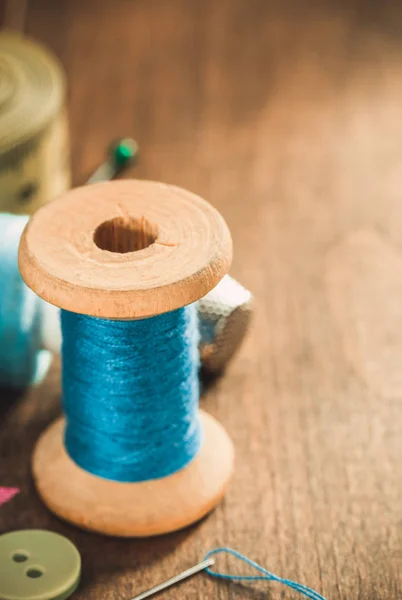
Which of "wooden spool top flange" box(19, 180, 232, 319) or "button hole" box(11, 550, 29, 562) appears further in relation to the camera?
"button hole" box(11, 550, 29, 562)

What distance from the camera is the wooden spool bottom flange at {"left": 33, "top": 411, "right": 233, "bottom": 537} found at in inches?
57.6

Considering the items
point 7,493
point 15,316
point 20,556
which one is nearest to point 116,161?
point 15,316

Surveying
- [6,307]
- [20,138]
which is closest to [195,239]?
[6,307]

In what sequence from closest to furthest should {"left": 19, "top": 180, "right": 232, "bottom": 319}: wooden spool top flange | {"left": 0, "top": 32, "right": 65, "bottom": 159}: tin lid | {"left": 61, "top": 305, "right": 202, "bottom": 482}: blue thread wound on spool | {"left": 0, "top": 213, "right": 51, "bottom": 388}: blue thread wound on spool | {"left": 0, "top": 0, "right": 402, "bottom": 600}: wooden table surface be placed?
{"left": 19, "top": 180, "right": 232, "bottom": 319}: wooden spool top flange < {"left": 61, "top": 305, "right": 202, "bottom": 482}: blue thread wound on spool < {"left": 0, "top": 0, "right": 402, "bottom": 600}: wooden table surface < {"left": 0, "top": 213, "right": 51, "bottom": 388}: blue thread wound on spool < {"left": 0, "top": 32, "right": 65, "bottom": 159}: tin lid

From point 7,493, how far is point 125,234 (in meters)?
0.49

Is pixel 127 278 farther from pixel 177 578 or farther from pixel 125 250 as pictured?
pixel 177 578

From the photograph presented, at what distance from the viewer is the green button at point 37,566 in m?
1.34

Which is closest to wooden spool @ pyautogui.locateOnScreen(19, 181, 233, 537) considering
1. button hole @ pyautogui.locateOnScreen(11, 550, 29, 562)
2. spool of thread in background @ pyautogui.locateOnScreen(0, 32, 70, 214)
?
button hole @ pyautogui.locateOnScreen(11, 550, 29, 562)

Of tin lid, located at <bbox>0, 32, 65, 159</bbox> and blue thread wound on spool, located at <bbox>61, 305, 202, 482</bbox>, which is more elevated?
tin lid, located at <bbox>0, 32, 65, 159</bbox>

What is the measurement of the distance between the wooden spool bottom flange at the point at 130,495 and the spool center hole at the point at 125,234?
37 cm

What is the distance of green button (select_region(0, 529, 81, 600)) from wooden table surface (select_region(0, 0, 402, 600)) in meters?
0.05

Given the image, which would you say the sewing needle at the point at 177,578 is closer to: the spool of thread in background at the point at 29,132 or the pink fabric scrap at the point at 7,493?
the pink fabric scrap at the point at 7,493

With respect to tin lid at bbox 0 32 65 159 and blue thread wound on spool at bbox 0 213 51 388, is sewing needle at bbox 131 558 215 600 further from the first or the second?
tin lid at bbox 0 32 65 159

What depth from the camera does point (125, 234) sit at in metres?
1.41
